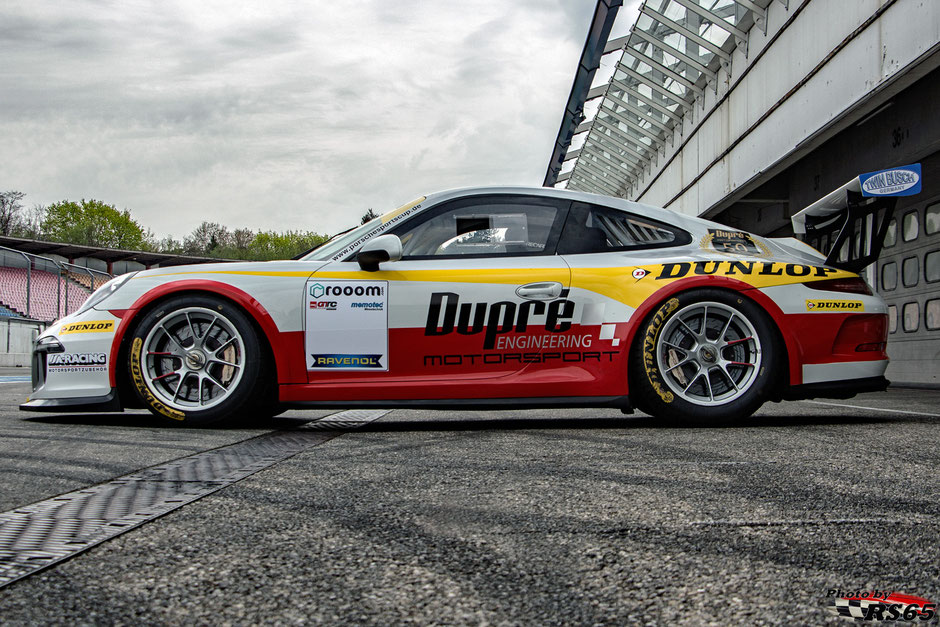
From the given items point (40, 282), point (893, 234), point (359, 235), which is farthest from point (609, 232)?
point (40, 282)

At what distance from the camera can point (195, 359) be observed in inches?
176

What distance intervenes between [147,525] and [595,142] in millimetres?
17958

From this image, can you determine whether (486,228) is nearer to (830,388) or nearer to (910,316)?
(830,388)

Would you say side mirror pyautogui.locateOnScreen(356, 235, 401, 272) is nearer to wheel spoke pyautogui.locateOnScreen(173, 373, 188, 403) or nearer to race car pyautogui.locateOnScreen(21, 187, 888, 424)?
race car pyautogui.locateOnScreen(21, 187, 888, 424)

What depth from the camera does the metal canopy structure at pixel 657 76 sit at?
38.2ft

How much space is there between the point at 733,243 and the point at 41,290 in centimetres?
2617

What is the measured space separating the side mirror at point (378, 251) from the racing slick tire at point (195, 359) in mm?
663

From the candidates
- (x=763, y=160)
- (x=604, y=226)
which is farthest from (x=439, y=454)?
(x=763, y=160)

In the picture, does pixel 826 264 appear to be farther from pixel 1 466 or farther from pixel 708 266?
pixel 1 466

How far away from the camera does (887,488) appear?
239 centimetres

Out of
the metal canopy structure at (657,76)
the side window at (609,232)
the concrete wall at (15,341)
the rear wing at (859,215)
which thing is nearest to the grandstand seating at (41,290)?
the concrete wall at (15,341)

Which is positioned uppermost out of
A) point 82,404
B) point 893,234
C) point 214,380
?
point 893,234

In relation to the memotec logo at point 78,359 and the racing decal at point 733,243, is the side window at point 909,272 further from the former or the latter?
the memotec logo at point 78,359

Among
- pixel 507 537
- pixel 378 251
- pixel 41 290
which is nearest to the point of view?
pixel 507 537
